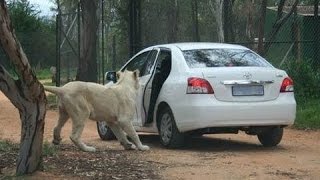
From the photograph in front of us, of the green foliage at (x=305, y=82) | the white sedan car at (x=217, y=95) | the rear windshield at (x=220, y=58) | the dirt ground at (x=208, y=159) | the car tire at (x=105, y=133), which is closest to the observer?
the dirt ground at (x=208, y=159)

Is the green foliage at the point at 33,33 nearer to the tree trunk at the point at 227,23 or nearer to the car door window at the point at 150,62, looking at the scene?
the tree trunk at the point at 227,23

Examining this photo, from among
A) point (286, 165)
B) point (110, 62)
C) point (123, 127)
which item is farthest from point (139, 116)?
point (110, 62)

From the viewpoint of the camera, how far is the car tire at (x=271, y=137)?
10.2 meters

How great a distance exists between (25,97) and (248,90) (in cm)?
368

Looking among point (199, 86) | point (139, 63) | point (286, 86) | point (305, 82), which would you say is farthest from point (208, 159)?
point (305, 82)

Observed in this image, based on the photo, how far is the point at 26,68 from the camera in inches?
263

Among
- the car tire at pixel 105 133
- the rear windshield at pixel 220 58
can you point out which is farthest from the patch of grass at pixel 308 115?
the car tire at pixel 105 133

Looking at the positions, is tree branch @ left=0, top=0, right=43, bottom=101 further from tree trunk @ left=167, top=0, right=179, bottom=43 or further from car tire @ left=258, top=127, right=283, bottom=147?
tree trunk @ left=167, top=0, right=179, bottom=43

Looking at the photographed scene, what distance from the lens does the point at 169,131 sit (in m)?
9.95

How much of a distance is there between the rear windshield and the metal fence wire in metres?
5.39

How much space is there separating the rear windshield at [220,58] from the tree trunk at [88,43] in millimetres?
9842

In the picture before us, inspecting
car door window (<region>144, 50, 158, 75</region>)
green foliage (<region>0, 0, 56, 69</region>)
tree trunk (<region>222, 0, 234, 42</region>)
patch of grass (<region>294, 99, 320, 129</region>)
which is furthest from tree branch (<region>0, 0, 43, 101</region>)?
green foliage (<region>0, 0, 56, 69</region>)

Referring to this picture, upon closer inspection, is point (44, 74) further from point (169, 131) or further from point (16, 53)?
point (16, 53)

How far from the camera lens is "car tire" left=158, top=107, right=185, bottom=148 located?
9.76 m
